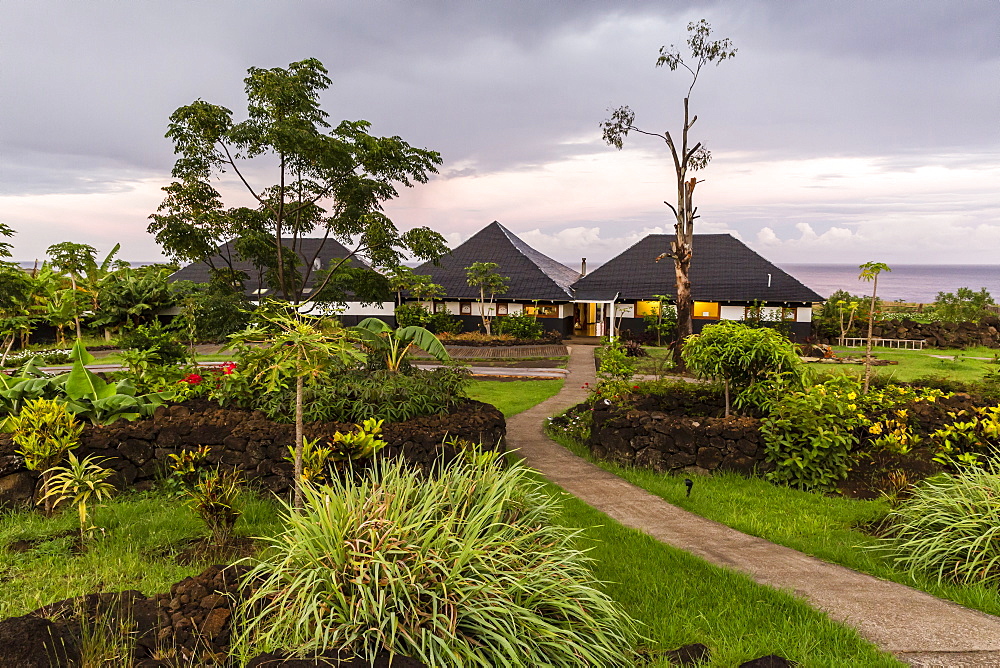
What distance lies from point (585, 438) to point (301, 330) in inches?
245

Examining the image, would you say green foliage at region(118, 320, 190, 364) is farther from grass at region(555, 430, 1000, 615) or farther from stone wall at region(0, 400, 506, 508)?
Result: grass at region(555, 430, 1000, 615)

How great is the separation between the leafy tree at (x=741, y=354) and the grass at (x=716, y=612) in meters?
3.78

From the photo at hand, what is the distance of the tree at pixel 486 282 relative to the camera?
1102 inches

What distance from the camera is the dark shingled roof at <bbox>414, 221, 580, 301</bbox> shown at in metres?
29.7

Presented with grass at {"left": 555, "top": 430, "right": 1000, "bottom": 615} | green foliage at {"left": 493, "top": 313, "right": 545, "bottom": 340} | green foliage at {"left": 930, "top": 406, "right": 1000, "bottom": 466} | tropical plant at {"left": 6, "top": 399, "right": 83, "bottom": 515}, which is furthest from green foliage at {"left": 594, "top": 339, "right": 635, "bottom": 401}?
green foliage at {"left": 493, "top": 313, "right": 545, "bottom": 340}

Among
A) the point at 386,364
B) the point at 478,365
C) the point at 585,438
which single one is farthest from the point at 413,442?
the point at 478,365

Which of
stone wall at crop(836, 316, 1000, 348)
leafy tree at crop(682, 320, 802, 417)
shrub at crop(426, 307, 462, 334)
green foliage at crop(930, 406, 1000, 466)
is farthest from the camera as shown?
shrub at crop(426, 307, 462, 334)

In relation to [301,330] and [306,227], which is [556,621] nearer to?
[301,330]

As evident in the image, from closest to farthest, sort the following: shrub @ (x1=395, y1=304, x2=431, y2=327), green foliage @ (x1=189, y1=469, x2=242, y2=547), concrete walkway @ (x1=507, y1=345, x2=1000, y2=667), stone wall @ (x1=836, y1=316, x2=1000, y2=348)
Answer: concrete walkway @ (x1=507, y1=345, x2=1000, y2=667), green foliage @ (x1=189, y1=469, x2=242, y2=547), stone wall @ (x1=836, y1=316, x2=1000, y2=348), shrub @ (x1=395, y1=304, x2=431, y2=327)

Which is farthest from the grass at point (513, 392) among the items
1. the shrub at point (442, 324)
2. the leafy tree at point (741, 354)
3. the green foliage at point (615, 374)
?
the shrub at point (442, 324)

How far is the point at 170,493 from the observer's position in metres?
6.89

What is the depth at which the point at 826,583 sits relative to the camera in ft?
16.3

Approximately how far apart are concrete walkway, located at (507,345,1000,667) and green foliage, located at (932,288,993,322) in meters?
29.3

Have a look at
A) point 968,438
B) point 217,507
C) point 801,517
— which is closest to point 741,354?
point 801,517
